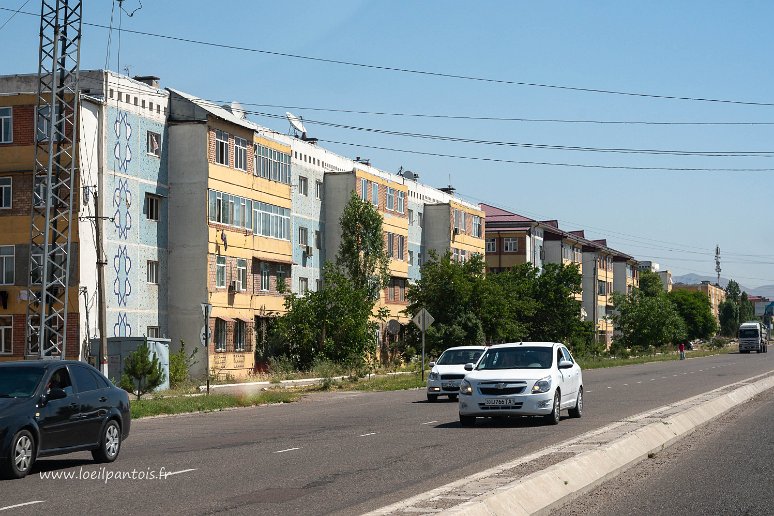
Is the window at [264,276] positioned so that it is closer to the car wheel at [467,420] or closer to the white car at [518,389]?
the white car at [518,389]

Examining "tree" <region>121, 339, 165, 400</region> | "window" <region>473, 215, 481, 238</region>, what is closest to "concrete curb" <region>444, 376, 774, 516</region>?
"tree" <region>121, 339, 165, 400</region>

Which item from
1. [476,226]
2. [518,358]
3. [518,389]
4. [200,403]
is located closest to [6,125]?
[200,403]

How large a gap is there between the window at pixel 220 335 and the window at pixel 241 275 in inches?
92.8

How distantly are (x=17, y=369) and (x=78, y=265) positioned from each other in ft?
100

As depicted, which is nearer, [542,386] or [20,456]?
[20,456]

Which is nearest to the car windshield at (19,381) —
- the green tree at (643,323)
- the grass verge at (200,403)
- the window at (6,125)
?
the grass verge at (200,403)

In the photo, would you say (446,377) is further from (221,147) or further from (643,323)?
(643,323)

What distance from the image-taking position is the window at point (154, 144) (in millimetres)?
50281

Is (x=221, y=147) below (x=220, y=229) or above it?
above

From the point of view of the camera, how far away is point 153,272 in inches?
2007

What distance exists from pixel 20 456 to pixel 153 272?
3731 cm

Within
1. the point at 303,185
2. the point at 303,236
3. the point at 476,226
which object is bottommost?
the point at 303,236

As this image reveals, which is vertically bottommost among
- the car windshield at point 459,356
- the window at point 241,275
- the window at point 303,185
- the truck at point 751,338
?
the truck at point 751,338

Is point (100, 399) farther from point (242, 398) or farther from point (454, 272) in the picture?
point (454, 272)
